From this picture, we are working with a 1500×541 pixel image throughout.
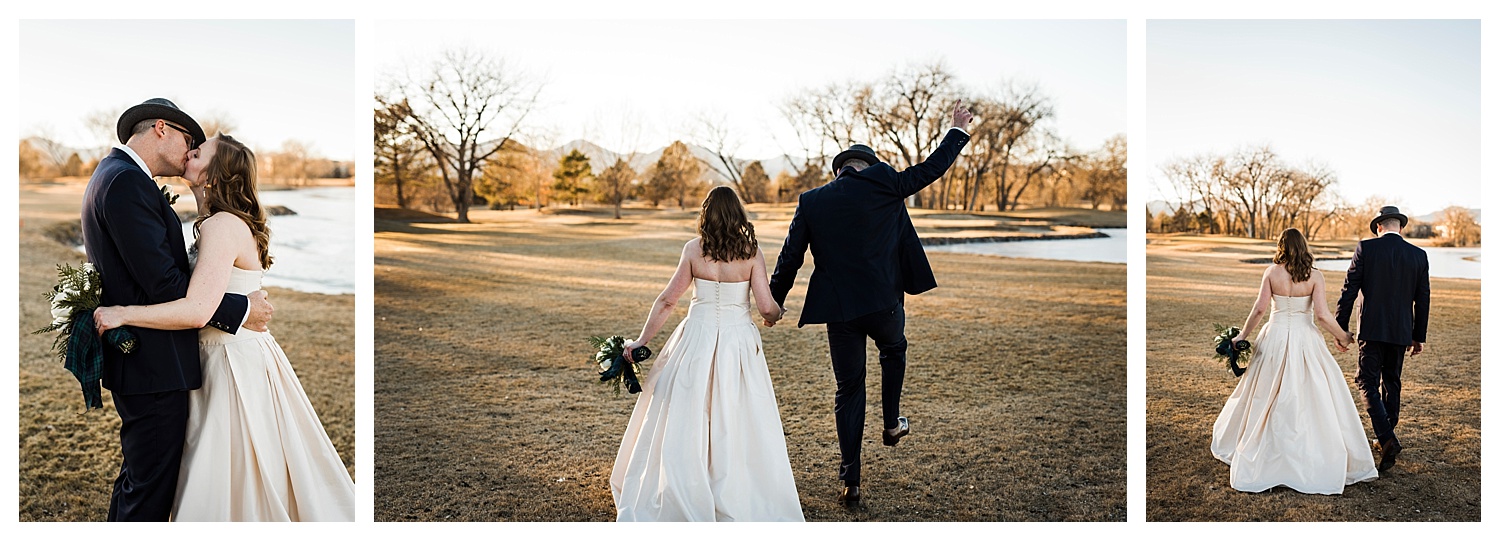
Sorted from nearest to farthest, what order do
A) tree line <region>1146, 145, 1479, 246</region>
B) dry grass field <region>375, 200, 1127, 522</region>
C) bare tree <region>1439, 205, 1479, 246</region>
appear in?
dry grass field <region>375, 200, 1127, 522</region>, bare tree <region>1439, 205, 1479, 246</region>, tree line <region>1146, 145, 1479, 246</region>

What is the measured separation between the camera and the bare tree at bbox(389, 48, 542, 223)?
12852 millimetres

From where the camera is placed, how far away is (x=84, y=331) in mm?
3053

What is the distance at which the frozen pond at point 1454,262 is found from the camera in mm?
7055

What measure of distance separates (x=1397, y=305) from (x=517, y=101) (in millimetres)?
10916

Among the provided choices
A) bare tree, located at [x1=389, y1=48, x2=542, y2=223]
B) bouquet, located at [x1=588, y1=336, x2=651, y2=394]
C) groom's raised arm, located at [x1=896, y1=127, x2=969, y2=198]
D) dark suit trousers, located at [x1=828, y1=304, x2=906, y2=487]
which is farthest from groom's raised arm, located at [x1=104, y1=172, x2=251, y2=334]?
bare tree, located at [x1=389, y1=48, x2=542, y2=223]

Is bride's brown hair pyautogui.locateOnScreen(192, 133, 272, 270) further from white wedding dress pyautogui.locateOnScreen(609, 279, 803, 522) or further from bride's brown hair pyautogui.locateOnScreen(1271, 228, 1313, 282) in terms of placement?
bride's brown hair pyautogui.locateOnScreen(1271, 228, 1313, 282)

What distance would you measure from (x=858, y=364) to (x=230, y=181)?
2.47m

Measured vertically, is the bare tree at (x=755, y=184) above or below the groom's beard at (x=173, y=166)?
above

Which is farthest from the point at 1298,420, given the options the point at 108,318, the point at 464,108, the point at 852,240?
the point at 464,108

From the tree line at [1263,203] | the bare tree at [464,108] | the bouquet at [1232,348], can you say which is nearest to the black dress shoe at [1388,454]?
the bouquet at [1232,348]

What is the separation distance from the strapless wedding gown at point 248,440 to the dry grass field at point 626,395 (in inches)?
45.1

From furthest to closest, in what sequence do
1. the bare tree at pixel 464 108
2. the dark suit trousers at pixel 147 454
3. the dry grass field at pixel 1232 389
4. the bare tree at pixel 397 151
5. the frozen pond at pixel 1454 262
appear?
the bare tree at pixel 397 151, the bare tree at pixel 464 108, the frozen pond at pixel 1454 262, the dry grass field at pixel 1232 389, the dark suit trousers at pixel 147 454

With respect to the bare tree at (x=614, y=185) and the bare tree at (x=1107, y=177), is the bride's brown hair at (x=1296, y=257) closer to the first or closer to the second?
the bare tree at (x=1107, y=177)

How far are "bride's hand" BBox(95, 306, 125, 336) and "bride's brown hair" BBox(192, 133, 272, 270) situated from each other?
1.11 ft
